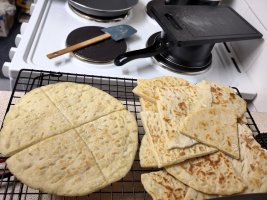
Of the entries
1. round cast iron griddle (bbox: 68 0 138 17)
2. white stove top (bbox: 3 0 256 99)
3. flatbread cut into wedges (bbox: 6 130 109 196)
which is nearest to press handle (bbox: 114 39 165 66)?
white stove top (bbox: 3 0 256 99)

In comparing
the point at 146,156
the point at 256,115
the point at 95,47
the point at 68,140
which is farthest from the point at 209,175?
the point at 95,47

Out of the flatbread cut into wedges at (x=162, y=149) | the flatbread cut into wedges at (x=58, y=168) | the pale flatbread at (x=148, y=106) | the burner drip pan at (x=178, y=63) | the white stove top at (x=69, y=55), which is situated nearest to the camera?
the flatbread cut into wedges at (x=58, y=168)

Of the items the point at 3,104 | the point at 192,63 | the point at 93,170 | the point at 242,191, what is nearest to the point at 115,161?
the point at 93,170

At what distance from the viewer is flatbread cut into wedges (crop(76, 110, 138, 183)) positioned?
0.83 m

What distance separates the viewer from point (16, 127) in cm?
85

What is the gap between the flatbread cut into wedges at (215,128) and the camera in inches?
36.0

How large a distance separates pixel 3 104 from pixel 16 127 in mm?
263

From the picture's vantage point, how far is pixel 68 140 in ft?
2.83

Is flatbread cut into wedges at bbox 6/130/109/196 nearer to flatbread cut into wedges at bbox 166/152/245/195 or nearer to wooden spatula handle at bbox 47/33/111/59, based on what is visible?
flatbread cut into wedges at bbox 166/152/245/195

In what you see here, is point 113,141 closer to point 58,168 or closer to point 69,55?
point 58,168

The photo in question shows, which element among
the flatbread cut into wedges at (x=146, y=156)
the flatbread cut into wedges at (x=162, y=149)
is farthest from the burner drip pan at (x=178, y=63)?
the flatbread cut into wedges at (x=146, y=156)

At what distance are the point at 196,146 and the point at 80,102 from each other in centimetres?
45

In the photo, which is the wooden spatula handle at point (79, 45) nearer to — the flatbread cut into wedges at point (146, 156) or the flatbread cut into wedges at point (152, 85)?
the flatbread cut into wedges at point (152, 85)

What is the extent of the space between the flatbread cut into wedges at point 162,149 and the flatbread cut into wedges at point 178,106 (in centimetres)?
2
